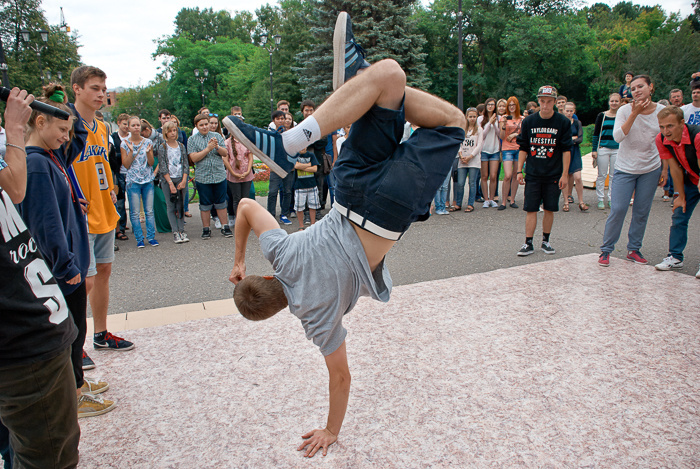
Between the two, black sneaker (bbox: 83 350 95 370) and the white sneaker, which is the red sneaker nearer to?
the white sneaker

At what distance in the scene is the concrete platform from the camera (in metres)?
2.55

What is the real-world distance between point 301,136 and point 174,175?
256 inches

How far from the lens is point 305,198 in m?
8.21

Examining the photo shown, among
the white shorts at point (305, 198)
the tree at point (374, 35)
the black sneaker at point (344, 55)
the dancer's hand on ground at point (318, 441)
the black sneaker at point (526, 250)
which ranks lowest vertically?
the dancer's hand on ground at point (318, 441)

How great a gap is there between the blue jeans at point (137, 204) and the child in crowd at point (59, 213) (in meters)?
4.72

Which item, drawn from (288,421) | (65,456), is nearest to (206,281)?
(288,421)

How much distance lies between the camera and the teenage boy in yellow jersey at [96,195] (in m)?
3.47

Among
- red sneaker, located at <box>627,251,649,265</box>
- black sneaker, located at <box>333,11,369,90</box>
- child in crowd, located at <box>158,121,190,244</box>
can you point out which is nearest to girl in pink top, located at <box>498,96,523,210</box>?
red sneaker, located at <box>627,251,649,265</box>

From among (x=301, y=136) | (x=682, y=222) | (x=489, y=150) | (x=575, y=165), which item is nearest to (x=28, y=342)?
(x=301, y=136)

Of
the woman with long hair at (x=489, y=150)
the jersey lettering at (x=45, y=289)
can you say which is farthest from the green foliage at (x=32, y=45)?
the jersey lettering at (x=45, y=289)

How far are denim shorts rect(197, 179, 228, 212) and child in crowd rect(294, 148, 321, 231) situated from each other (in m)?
1.31

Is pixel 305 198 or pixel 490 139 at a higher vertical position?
pixel 490 139

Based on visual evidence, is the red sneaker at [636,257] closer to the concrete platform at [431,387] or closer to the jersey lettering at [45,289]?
the concrete platform at [431,387]

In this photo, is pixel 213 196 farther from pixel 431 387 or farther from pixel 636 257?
pixel 636 257
